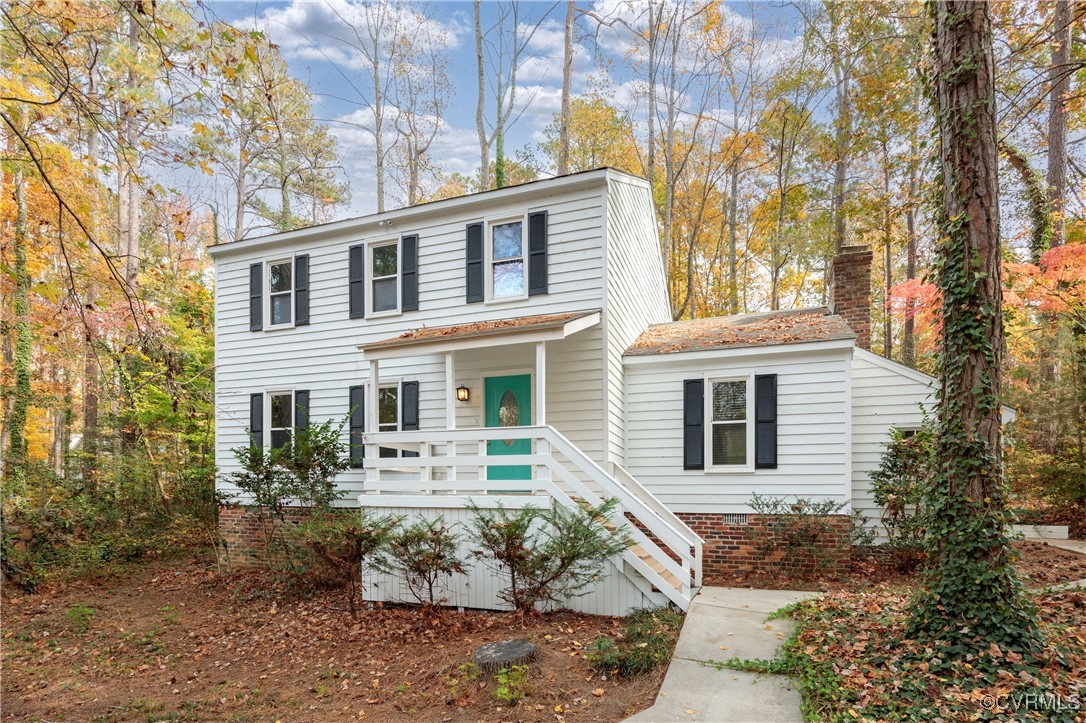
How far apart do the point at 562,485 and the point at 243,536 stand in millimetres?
6355

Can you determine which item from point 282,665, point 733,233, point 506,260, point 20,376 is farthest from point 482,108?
point 282,665

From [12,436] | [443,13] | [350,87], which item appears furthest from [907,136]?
[12,436]

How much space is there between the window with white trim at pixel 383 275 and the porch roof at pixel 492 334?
1.39 m

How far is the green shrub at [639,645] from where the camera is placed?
505cm

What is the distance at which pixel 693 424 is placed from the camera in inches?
342

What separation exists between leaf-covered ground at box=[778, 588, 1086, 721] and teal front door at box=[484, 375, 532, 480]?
16.3 ft

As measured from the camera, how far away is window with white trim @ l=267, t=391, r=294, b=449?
35.4 feet

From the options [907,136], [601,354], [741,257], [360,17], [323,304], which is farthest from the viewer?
[741,257]

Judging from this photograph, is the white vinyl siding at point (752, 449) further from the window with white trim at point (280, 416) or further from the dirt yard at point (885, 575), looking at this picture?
the window with white trim at point (280, 416)

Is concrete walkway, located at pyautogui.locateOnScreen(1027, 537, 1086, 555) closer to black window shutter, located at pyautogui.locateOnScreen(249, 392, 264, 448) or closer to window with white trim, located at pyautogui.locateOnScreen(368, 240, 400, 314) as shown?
window with white trim, located at pyautogui.locateOnScreen(368, 240, 400, 314)

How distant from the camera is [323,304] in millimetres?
10688

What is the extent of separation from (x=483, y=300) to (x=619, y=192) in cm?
284

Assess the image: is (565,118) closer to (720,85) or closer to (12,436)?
(720,85)

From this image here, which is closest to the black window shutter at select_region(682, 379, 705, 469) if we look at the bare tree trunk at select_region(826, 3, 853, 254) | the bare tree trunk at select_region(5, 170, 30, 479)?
the bare tree trunk at select_region(826, 3, 853, 254)
